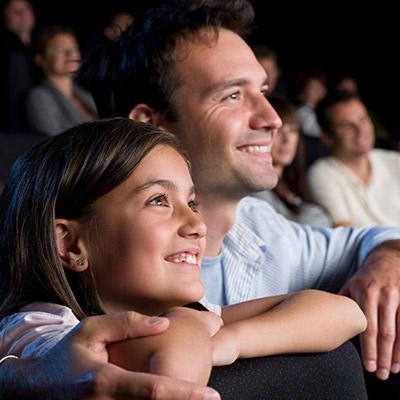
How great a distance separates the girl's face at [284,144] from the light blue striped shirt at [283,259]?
1323mm

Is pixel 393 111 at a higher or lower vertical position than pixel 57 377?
lower

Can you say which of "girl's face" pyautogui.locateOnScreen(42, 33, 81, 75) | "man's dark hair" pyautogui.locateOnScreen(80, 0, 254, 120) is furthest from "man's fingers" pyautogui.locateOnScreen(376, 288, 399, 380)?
"girl's face" pyautogui.locateOnScreen(42, 33, 81, 75)

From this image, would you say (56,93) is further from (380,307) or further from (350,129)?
(380,307)

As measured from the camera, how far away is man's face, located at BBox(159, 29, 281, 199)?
151 cm

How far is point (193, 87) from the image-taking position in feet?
5.17

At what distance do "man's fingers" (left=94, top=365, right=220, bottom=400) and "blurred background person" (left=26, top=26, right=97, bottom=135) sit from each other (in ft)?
8.75

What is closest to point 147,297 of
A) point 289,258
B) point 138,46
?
point 289,258

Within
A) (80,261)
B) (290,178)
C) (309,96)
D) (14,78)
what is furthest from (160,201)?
(309,96)

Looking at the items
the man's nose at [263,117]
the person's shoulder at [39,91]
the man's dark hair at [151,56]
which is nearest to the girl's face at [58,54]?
the person's shoulder at [39,91]

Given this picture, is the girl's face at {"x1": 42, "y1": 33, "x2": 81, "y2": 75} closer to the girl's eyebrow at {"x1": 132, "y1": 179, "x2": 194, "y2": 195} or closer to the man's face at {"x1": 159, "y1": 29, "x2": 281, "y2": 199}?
the man's face at {"x1": 159, "y1": 29, "x2": 281, "y2": 199}

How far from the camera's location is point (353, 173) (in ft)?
10.6

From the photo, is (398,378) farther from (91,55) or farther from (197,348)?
(91,55)

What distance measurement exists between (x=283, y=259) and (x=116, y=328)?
82 cm

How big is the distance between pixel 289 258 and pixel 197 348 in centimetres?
81
